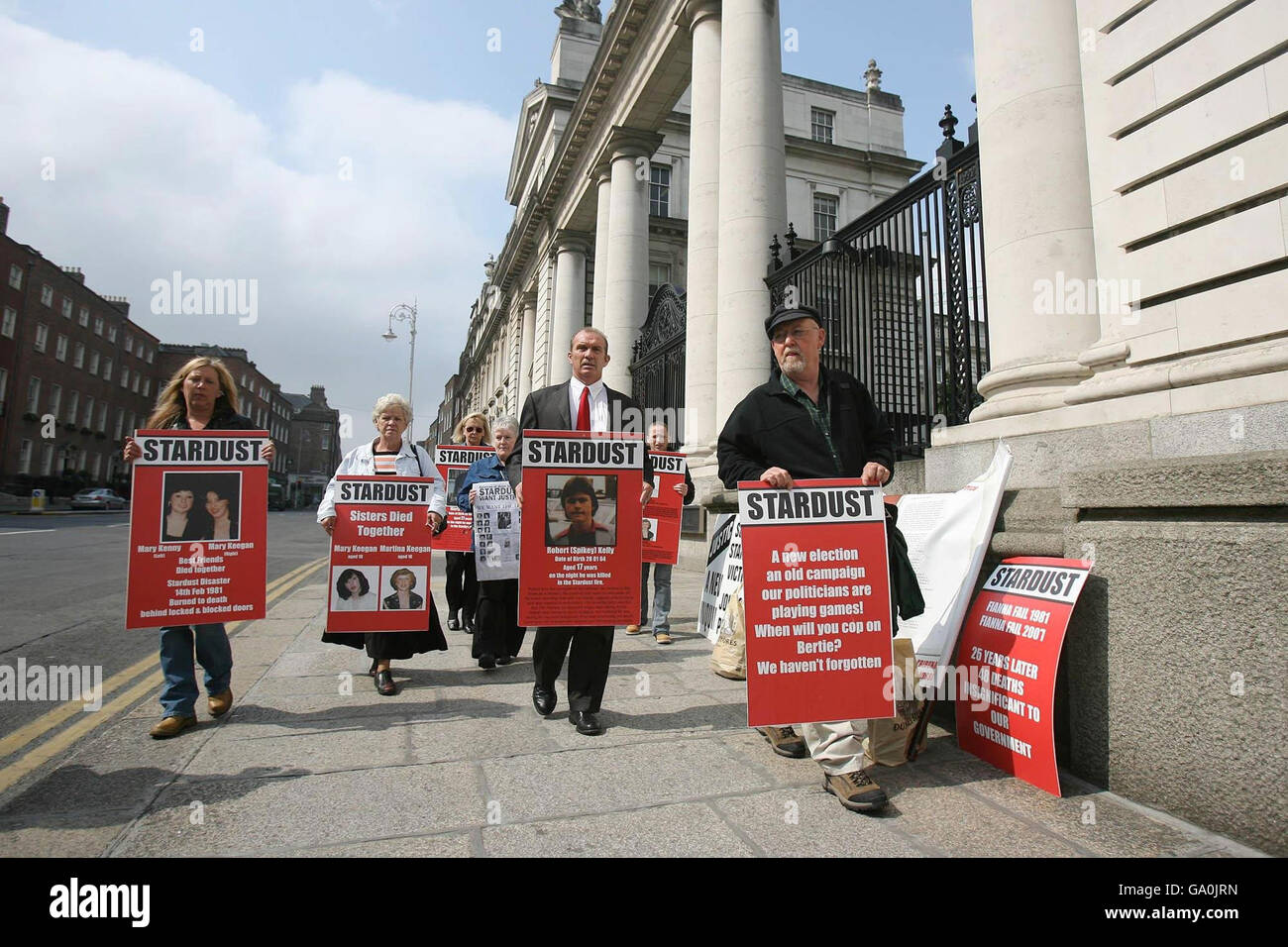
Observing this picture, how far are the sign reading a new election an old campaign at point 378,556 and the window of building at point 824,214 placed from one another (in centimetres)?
3099

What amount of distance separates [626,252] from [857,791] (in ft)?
53.5

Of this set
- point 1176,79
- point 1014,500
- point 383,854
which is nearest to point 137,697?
point 383,854

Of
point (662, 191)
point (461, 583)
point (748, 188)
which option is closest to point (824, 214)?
point (662, 191)

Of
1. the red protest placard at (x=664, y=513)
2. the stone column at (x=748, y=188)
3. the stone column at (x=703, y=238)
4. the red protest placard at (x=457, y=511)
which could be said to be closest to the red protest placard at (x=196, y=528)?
the red protest placard at (x=457, y=511)

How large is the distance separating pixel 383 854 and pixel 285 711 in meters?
2.14

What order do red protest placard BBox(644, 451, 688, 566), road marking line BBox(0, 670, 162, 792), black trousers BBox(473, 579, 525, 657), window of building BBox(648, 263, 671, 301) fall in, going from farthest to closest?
window of building BBox(648, 263, 671, 301)
red protest placard BBox(644, 451, 688, 566)
black trousers BBox(473, 579, 525, 657)
road marking line BBox(0, 670, 162, 792)

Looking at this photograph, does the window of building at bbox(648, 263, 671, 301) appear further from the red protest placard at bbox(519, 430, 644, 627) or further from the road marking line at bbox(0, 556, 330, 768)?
the red protest placard at bbox(519, 430, 644, 627)

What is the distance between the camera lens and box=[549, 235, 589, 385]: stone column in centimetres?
2369

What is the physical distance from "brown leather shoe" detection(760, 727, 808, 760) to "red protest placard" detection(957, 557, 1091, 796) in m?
0.80

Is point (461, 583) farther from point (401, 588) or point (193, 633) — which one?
point (193, 633)

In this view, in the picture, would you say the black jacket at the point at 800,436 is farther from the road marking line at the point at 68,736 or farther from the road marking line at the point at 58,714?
the road marking line at the point at 58,714

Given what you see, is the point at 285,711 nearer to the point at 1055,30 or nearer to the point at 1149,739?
the point at 1149,739

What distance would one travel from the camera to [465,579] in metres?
7.00

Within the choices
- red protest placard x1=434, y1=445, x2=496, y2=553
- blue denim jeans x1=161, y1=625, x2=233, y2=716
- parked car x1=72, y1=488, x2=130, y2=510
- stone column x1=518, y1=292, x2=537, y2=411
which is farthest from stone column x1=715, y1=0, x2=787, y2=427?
parked car x1=72, y1=488, x2=130, y2=510
